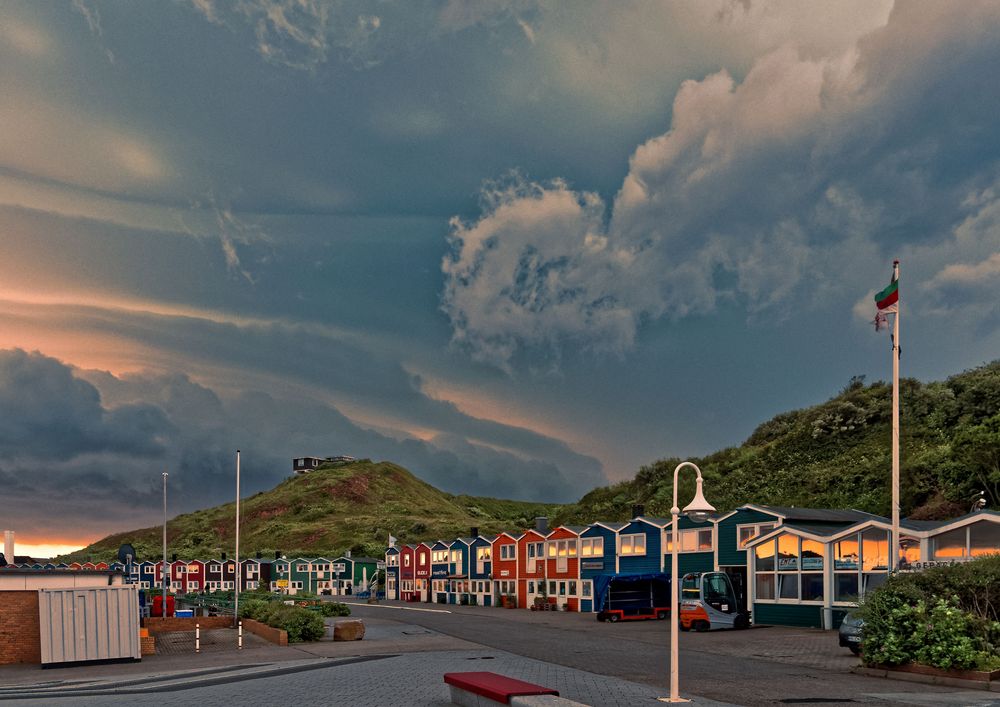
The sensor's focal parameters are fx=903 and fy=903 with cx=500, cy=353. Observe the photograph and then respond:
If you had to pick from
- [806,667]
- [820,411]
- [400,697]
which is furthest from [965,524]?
[820,411]

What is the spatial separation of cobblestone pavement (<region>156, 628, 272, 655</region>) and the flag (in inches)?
1096

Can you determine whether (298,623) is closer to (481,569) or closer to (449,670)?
(449,670)

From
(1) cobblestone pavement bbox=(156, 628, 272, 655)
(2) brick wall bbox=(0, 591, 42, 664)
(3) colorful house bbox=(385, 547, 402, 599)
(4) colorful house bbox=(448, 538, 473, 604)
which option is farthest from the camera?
(3) colorful house bbox=(385, 547, 402, 599)

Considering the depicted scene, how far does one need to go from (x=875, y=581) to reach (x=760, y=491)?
72882 mm

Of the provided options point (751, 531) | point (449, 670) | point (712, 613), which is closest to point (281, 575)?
point (751, 531)

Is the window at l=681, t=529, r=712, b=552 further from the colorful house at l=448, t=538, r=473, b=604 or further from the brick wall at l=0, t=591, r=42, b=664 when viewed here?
the brick wall at l=0, t=591, r=42, b=664

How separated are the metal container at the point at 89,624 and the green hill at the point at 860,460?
60.6 meters

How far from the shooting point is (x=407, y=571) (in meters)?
102

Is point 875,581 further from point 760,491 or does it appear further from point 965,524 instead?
point 760,491

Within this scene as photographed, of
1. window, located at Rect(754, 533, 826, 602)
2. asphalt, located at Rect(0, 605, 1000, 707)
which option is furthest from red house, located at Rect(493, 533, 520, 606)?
asphalt, located at Rect(0, 605, 1000, 707)

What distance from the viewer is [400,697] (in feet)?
64.6

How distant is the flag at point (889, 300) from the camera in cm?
3066

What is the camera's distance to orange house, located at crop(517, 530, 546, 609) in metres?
75.9

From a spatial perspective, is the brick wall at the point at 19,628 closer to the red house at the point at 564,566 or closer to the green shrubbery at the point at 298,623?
the green shrubbery at the point at 298,623
